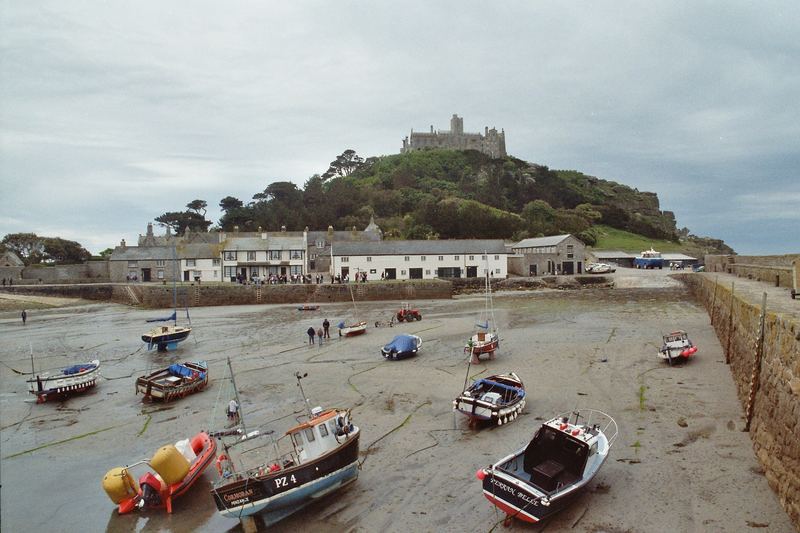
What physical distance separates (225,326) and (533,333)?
22.8 metres

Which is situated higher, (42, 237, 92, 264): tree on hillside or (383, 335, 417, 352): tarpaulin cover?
(42, 237, 92, 264): tree on hillside

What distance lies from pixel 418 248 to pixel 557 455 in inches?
2000

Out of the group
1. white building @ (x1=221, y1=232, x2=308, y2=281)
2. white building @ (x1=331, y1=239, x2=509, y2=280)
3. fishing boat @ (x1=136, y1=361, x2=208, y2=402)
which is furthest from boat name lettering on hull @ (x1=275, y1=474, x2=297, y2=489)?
white building @ (x1=221, y1=232, x2=308, y2=281)

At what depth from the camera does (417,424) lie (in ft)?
54.9

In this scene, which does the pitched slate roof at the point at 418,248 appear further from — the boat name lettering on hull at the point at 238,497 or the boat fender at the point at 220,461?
the boat name lettering on hull at the point at 238,497

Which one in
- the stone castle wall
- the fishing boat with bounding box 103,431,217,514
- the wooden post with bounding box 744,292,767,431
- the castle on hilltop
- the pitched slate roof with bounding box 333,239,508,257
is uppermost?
the castle on hilltop

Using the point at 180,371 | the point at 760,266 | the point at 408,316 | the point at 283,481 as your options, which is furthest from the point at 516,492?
the point at 760,266

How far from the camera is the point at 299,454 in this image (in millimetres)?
12961

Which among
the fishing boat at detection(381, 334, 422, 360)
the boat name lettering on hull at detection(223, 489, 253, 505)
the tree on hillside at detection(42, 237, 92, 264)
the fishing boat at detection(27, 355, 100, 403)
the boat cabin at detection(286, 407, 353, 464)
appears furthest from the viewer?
the tree on hillside at detection(42, 237, 92, 264)

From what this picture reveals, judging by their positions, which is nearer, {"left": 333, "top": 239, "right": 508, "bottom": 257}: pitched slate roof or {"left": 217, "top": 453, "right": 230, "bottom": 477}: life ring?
{"left": 217, "top": 453, "right": 230, "bottom": 477}: life ring

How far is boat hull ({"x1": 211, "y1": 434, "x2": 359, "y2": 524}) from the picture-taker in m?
→ 11.5

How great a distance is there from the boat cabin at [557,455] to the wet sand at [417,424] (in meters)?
0.70

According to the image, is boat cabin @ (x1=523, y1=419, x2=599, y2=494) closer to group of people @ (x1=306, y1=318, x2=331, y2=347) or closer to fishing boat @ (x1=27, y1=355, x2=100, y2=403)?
fishing boat @ (x1=27, y1=355, x2=100, y2=403)

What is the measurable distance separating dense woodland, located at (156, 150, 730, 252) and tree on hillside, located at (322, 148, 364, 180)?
0.29m
